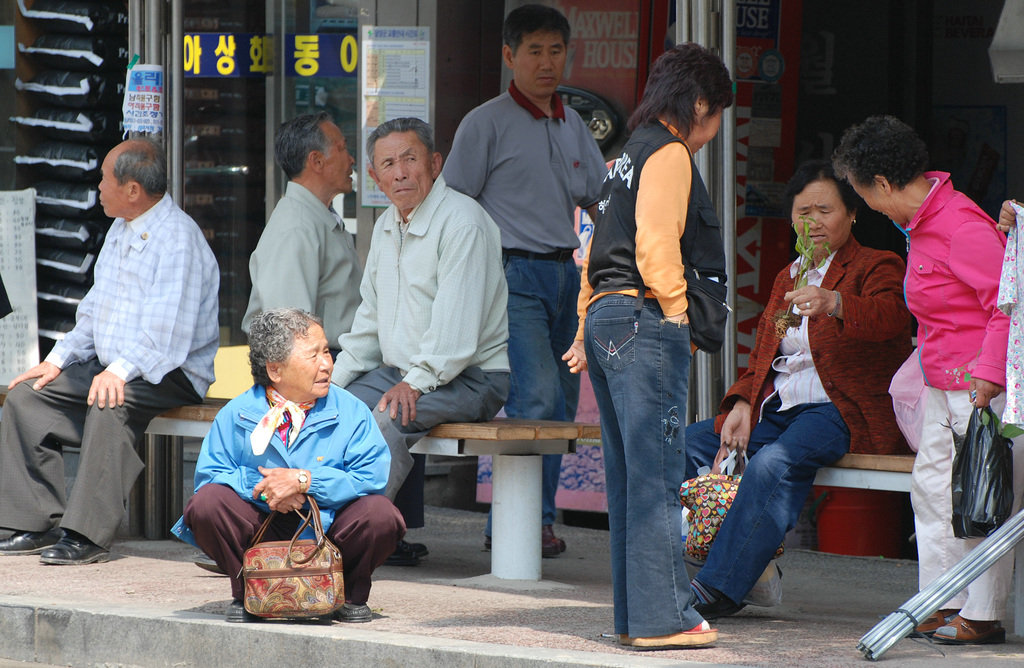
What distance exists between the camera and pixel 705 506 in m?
4.80

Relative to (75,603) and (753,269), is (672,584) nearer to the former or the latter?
(75,603)

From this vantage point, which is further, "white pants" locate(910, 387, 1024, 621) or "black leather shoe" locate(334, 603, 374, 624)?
"black leather shoe" locate(334, 603, 374, 624)

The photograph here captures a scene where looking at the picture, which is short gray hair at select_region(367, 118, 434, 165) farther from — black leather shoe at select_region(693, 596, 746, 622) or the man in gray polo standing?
black leather shoe at select_region(693, 596, 746, 622)

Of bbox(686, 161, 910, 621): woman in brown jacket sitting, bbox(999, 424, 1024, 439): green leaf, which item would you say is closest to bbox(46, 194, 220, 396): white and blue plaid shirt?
bbox(686, 161, 910, 621): woman in brown jacket sitting

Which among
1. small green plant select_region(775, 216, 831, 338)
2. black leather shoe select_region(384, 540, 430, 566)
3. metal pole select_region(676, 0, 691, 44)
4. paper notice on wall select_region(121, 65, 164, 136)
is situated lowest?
black leather shoe select_region(384, 540, 430, 566)

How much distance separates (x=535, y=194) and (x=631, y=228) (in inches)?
77.0

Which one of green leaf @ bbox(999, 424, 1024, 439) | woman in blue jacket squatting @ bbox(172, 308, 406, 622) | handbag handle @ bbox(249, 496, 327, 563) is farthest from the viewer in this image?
woman in blue jacket squatting @ bbox(172, 308, 406, 622)

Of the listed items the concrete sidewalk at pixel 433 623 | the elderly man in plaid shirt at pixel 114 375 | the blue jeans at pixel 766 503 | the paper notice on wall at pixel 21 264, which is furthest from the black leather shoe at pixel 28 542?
the blue jeans at pixel 766 503

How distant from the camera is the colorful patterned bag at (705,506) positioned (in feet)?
15.7

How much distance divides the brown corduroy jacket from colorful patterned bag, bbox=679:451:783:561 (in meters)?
0.44

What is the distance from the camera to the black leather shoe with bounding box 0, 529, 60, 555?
19.7 feet

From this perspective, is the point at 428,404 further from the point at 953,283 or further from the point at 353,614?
the point at 953,283

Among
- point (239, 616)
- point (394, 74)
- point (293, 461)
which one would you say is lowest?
point (239, 616)

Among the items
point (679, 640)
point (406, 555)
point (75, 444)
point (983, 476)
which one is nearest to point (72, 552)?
point (75, 444)
